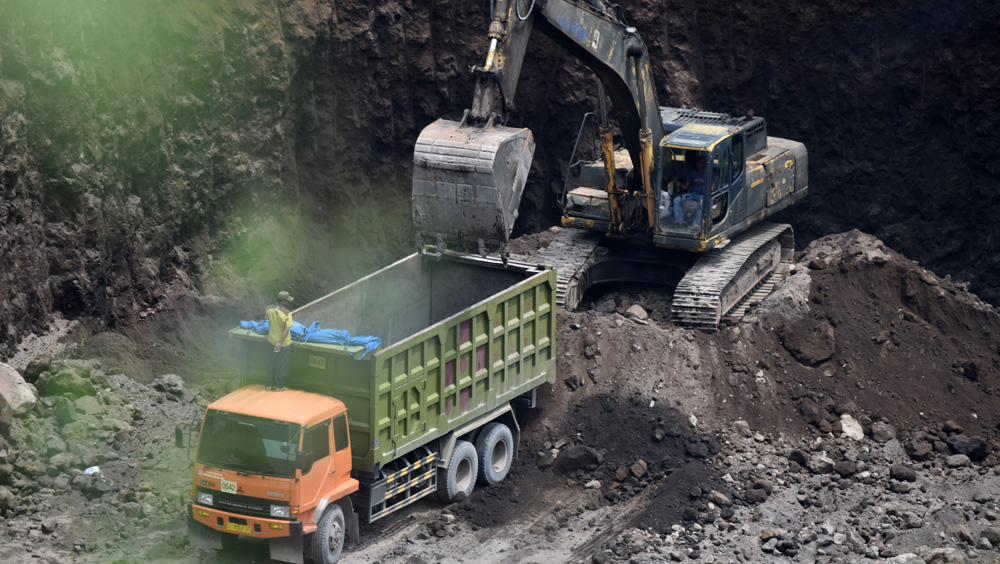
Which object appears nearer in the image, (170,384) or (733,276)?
(170,384)

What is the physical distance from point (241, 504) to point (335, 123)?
9.51 m

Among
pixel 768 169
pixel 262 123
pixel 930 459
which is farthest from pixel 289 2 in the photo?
pixel 930 459

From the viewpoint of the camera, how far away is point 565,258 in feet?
61.5

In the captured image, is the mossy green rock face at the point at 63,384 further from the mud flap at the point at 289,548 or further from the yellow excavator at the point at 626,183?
the yellow excavator at the point at 626,183

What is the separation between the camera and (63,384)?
15203mm

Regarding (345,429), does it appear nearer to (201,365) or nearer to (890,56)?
(201,365)

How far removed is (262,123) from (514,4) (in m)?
5.99

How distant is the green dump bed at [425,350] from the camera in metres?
12.9

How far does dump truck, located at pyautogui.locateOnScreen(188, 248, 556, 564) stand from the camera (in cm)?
1216

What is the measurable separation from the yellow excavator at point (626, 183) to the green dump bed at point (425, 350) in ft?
2.88

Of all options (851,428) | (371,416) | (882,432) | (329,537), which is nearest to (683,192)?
(851,428)

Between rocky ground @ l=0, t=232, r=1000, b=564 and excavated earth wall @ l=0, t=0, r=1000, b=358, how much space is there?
1331 millimetres

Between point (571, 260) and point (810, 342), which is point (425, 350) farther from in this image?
point (810, 342)

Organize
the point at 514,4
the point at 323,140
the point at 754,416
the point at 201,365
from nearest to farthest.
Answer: the point at 514,4
the point at 754,416
the point at 201,365
the point at 323,140
